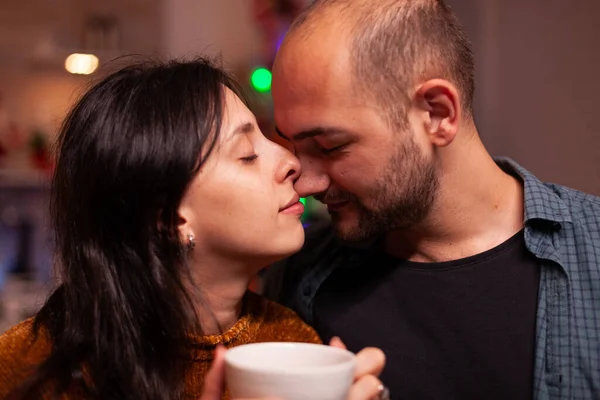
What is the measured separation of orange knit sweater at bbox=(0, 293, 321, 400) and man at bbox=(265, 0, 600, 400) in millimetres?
109

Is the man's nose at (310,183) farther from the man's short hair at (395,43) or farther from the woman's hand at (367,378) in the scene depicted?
the woman's hand at (367,378)

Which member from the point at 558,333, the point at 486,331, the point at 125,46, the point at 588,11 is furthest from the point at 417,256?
the point at 125,46

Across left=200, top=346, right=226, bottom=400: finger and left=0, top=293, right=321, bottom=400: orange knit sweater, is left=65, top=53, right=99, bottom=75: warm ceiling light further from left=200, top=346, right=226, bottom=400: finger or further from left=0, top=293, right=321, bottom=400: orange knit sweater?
left=200, top=346, right=226, bottom=400: finger

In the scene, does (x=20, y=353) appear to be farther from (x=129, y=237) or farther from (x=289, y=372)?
(x=289, y=372)

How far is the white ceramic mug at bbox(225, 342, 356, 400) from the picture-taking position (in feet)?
2.43

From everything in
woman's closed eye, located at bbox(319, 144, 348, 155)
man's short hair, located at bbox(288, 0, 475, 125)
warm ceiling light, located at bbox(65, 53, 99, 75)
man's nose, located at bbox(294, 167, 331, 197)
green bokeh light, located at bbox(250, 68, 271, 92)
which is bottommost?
man's nose, located at bbox(294, 167, 331, 197)

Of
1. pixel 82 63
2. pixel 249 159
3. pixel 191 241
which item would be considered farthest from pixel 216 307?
pixel 82 63

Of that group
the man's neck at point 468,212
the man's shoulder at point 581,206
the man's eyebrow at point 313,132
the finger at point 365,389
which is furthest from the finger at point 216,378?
the man's shoulder at point 581,206

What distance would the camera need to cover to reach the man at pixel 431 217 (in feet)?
3.87

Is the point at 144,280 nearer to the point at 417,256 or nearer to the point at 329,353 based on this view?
the point at 329,353

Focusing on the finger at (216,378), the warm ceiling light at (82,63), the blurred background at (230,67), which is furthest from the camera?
the warm ceiling light at (82,63)

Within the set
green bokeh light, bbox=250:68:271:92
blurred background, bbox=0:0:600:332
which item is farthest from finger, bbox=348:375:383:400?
green bokeh light, bbox=250:68:271:92

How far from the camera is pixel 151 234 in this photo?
111 cm

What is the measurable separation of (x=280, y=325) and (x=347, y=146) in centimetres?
39
